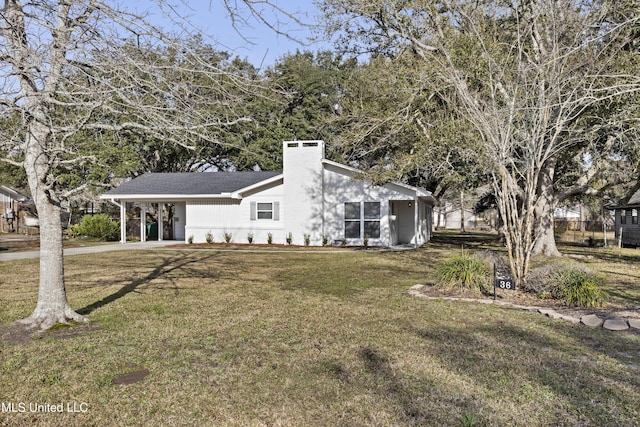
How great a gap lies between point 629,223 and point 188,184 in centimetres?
2347

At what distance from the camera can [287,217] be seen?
2089 cm

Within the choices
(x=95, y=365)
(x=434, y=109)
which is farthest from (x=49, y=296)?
(x=434, y=109)

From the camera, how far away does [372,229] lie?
66.5ft

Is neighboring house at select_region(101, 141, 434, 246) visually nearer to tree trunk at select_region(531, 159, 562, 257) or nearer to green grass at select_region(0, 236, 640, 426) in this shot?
tree trunk at select_region(531, 159, 562, 257)

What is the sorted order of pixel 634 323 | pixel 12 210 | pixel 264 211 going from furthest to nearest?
1. pixel 12 210
2. pixel 264 211
3. pixel 634 323

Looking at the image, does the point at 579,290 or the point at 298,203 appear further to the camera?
the point at 298,203

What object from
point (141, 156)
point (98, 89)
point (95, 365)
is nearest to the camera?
point (95, 365)

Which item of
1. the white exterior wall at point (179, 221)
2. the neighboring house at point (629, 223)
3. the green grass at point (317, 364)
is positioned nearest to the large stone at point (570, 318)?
the green grass at point (317, 364)

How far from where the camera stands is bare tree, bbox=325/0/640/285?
27.1ft

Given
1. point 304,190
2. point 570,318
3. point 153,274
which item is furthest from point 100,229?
point 570,318

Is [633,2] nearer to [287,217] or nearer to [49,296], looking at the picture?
[49,296]

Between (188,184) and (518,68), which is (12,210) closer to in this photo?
(188,184)

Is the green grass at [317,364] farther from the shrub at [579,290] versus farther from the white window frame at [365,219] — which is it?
the white window frame at [365,219]

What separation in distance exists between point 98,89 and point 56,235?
2042 mm
